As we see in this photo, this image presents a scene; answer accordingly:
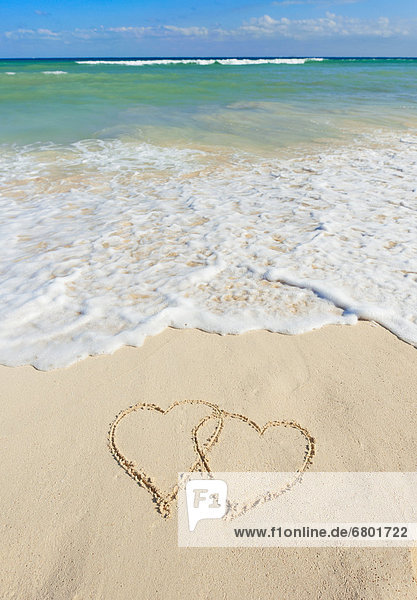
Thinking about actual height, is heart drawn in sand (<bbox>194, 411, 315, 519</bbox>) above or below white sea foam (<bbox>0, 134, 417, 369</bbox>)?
below

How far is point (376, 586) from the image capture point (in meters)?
1.52

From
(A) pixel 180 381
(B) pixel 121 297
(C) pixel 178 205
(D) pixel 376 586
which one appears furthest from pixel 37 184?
(D) pixel 376 586

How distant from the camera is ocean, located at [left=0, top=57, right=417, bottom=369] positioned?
117 inches

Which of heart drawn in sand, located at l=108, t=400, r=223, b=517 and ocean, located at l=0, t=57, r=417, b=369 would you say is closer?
heart drawn in sand, located at l=108, t=400, r=223, b=517

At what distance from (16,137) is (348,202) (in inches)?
288

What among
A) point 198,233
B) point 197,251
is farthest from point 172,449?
point 198,233
